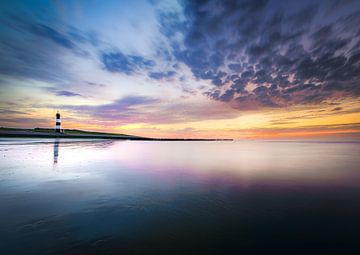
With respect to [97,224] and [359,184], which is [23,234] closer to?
[97,224]

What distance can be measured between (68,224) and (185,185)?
532 centimetres

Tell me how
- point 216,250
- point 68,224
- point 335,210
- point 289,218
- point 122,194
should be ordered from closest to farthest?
point 216,250
point 68,224
point 289,218
point 335,210
point 122,194

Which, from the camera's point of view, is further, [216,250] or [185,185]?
[185,185]

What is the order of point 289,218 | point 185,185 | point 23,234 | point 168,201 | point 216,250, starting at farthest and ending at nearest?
point 185,185 → point 168,201 → point 289,218 → point 23,234 → point 216,250

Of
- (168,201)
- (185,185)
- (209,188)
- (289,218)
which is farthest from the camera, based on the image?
(185,185)

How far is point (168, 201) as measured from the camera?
21.1ft

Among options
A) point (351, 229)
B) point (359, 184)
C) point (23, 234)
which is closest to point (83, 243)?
point (23, 234)

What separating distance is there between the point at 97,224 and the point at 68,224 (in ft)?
2.46

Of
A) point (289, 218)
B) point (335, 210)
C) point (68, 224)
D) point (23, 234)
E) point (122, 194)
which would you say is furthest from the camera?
point (122, 194)

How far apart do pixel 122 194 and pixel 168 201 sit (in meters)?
2.15

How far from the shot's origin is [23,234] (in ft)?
13.2

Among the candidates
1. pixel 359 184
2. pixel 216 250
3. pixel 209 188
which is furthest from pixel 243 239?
pixel 359 184

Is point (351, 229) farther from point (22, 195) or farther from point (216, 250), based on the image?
point (22, 195)

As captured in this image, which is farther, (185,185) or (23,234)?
(185,185)
